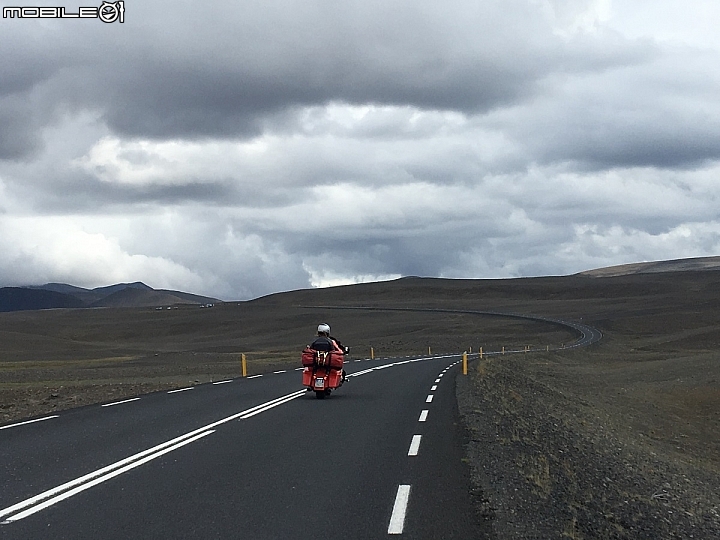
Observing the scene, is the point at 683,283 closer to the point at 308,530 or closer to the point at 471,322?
the point at 471,322

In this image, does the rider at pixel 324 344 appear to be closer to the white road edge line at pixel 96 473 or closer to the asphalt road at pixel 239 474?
the asphalt road at pixel 239 474

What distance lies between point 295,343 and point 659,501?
91878mm

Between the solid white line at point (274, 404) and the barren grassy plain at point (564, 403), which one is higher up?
the solid white line at point (274, 404)

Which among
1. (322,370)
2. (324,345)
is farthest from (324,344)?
(322,370)

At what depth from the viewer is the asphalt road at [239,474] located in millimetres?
7992

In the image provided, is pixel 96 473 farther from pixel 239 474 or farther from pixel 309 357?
pixel 309 357

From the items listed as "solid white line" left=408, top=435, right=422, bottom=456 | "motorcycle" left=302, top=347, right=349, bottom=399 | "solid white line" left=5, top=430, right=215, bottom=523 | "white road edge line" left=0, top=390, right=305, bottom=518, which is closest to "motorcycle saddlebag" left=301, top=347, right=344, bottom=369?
"motorcycle" left=302, top=347, right=349, bottom=399

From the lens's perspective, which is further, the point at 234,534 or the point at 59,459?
the point at 59,459

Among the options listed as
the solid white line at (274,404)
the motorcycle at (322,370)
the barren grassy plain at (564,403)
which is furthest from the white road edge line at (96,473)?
the barren grassy plain at (564,403)

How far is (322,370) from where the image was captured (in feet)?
69.7

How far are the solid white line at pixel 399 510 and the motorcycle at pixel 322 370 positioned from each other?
11.4 m

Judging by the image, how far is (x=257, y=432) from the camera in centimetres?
1469

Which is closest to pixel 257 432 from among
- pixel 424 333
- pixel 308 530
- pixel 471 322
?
pixel 308 530

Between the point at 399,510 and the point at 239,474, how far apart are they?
2.83 metres
